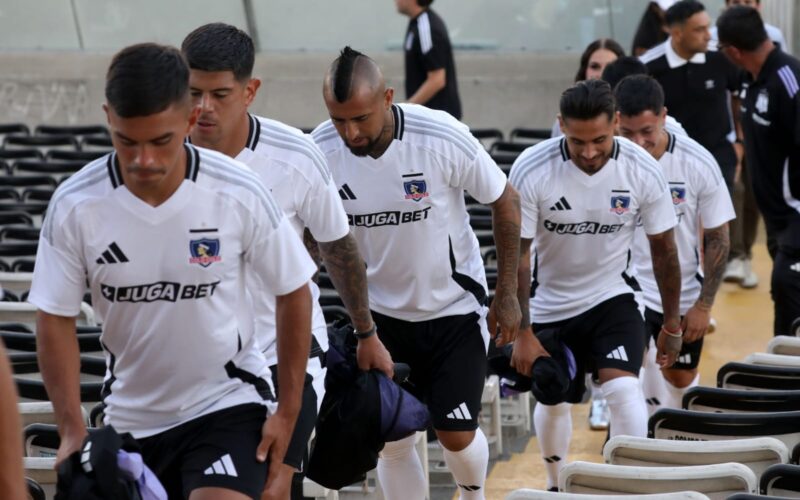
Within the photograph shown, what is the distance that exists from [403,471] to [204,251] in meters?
1.94

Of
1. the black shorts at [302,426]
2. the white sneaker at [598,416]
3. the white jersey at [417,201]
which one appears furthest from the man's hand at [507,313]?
the white sneaker at [598,416]

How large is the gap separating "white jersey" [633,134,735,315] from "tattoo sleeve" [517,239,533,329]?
981 millimetres

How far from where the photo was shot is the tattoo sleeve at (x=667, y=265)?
18.1 feet

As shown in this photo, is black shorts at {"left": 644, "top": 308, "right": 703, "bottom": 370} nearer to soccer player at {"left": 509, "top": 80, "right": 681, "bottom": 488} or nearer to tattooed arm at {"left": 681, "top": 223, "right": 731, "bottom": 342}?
tattooed arm at {"left": 681, "top": 223, "right": 731, "bottom": 342}

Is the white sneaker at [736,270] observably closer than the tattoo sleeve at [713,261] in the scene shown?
No

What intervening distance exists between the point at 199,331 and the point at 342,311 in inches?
93.2

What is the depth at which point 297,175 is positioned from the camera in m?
4.05

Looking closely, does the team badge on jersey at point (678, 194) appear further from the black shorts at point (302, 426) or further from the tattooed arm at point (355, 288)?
the black shorts at point (302, 426)

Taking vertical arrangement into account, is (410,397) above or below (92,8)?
below

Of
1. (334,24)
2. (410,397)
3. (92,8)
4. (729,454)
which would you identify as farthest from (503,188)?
(92,8)

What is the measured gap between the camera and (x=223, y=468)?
3396 mm

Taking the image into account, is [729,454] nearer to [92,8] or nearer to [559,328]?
[559,328]

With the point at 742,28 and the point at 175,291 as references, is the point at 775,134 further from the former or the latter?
the point at 175,291

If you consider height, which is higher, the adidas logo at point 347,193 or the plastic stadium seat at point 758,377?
the adidas logo at point 347,193
